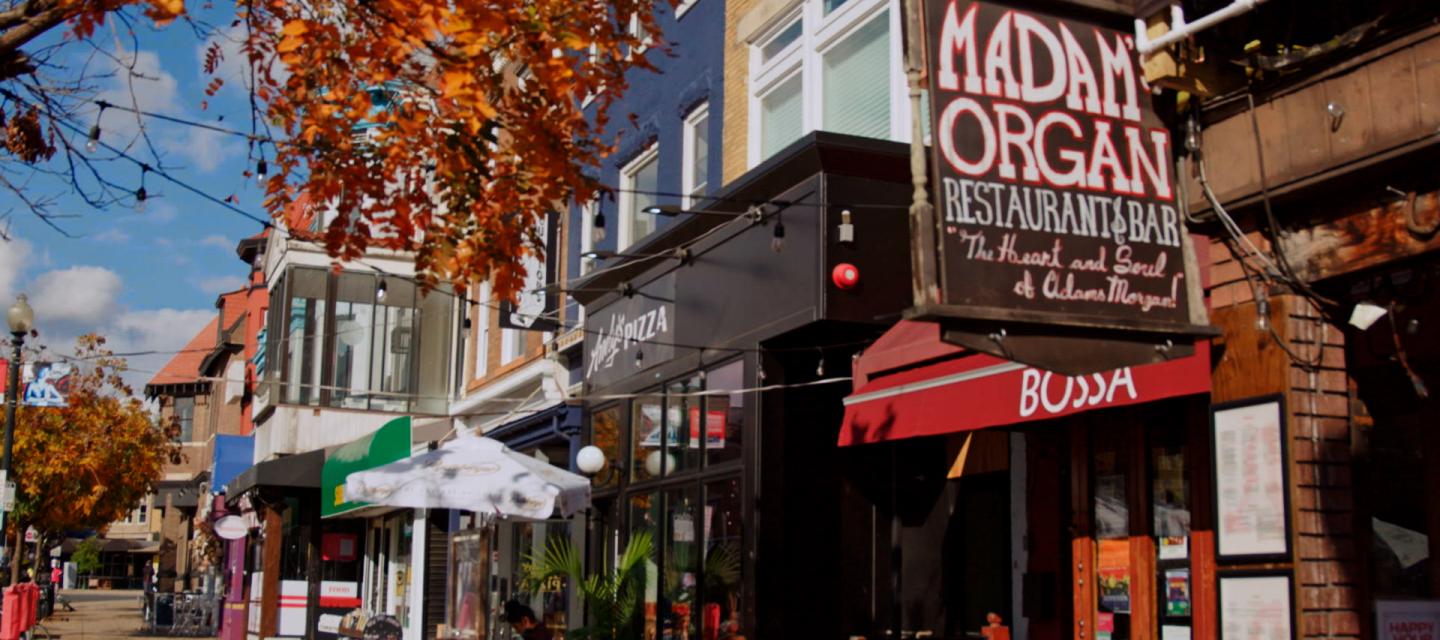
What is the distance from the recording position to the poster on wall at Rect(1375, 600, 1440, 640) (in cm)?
796

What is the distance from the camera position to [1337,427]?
798 cm

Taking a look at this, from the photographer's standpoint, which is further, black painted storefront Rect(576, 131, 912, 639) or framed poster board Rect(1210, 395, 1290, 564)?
black painted storefront Rect(576, 131, 912, 639)

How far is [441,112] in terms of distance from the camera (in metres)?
9.92

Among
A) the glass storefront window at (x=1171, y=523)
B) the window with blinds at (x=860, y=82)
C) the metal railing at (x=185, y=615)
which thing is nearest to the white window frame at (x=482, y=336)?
the window with blinds at (x=860, y=82)

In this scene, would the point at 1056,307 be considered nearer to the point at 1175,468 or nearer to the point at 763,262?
the point at 1175,468

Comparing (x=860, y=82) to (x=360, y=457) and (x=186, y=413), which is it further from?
(x=186, y=413)

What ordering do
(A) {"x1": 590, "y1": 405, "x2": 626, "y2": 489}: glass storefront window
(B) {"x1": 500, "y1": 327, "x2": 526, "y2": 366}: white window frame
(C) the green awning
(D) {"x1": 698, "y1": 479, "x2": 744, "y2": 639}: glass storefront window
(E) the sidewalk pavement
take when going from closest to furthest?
(D) {"x1": 698, "y1": 479, "x2": 744, "y2": 639}: glass storefront window → (A) {"x1": 590, "y1": 405, "x2": 626, "y2": 489}: glass storefront window → (B) {"x1": 500, "y1": 327, "x2": 526, "y2": 366}: white window frame → (C) the green awning → (E) the sidewalk pavement

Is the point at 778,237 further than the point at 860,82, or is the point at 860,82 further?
the point at 860,82

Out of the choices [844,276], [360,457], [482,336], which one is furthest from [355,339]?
[844,276]

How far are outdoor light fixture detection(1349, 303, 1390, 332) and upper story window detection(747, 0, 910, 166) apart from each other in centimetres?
531

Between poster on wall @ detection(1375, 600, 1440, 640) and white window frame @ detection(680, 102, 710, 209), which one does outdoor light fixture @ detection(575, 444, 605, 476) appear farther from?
poster on wall @ detection(1375, 600, 1440, 640)

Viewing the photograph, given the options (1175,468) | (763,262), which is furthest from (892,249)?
(1175,468)

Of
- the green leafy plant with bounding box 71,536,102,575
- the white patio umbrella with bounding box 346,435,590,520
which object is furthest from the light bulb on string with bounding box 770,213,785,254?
the green leafy plant with bounding box 71,536,102,575

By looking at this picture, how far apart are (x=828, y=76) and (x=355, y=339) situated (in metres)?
16.9
